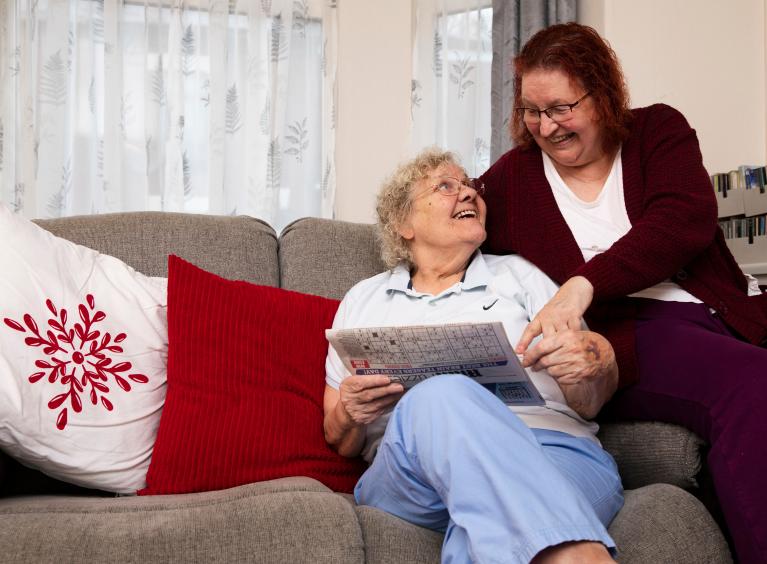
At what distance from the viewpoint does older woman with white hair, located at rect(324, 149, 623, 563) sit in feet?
3.61

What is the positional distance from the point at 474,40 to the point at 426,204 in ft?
6.81

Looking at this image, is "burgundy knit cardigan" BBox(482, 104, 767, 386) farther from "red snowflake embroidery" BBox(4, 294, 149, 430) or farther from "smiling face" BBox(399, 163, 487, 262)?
"red snowflake embroidery" BBox(4, 294, 149, 430)

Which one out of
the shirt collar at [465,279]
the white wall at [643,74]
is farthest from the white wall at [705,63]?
the shirt collar at [465,279]

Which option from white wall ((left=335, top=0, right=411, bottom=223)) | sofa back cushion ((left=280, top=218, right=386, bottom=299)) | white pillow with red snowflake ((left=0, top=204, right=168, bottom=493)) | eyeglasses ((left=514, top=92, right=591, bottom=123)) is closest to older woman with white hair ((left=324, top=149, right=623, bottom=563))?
sofa back cushion ((left=280, top=218, right=386, bottom=299))

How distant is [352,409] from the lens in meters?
1.51

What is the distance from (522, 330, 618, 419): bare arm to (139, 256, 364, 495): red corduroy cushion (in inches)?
19.1

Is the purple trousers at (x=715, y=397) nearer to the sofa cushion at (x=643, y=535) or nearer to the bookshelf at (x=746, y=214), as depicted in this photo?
the sofa cushion at (x=643, y=535)

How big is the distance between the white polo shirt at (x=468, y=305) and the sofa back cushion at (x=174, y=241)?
11.5 inches

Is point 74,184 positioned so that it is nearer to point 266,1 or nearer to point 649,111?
point 266,1

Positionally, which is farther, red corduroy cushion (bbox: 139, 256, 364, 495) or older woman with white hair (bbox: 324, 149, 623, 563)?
red corduroy cushion (bbox: 139, 256, 364, 495)

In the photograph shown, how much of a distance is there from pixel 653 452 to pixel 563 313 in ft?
1.05

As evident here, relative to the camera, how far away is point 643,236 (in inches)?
64.4

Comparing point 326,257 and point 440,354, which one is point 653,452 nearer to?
point 440,354

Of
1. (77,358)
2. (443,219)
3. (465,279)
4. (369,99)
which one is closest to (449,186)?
(443,219)
